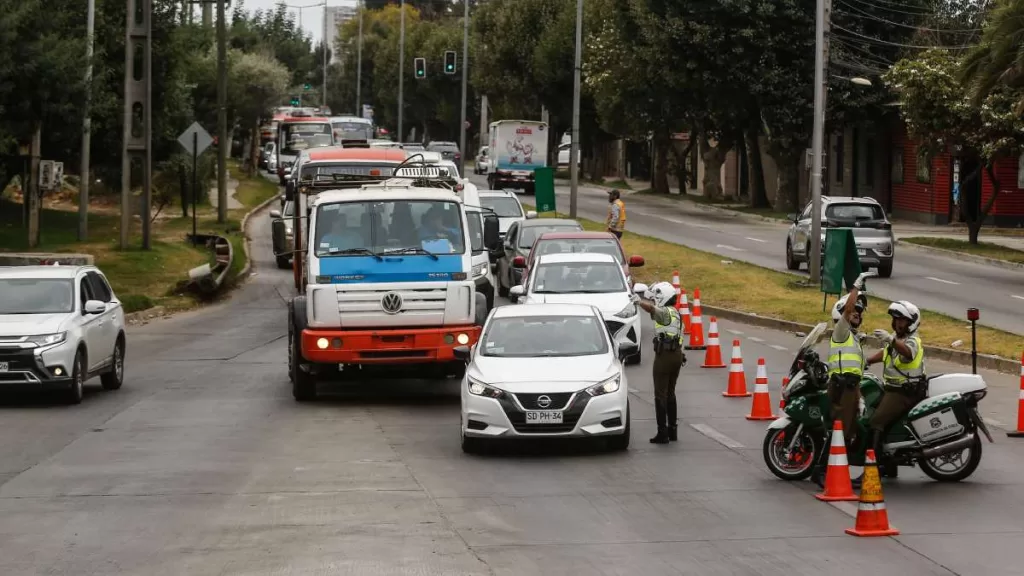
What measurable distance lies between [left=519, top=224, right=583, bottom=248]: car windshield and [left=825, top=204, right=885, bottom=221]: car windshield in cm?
656

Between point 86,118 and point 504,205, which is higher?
point 86,118

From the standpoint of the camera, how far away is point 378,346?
18.9m

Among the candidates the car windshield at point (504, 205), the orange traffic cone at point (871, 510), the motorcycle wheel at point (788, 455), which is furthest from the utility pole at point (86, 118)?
the orange traffic cone at point (871, 510)

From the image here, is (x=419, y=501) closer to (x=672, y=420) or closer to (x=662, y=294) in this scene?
(x=672, y=420)

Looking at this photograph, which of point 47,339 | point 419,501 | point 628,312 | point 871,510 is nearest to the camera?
point 871,510

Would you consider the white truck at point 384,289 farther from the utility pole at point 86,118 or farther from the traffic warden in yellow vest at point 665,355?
the utility pole at point 86,118

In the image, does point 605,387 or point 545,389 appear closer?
point 545,389

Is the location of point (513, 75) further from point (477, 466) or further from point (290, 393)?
point (477, 466)

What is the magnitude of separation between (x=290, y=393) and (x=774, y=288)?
14676 millimetres

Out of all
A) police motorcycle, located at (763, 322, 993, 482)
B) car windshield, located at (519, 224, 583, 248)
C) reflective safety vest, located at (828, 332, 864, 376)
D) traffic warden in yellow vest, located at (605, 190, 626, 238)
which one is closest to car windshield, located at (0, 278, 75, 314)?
police motorcycle, located at (763, 322, 993, 482)

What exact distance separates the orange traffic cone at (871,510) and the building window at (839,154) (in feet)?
184

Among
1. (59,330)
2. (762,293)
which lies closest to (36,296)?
(59,330)

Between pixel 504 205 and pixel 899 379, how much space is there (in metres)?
26.8

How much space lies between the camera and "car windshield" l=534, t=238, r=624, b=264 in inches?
1093
